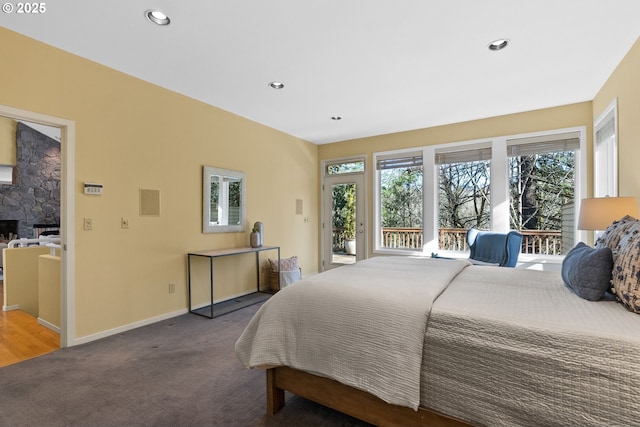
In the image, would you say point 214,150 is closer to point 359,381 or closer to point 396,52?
point 396,52

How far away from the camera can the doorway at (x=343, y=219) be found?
18.0 feet

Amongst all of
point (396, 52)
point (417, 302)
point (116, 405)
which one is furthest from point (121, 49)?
point (417, 302)

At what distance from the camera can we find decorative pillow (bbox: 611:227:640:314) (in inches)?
51.5

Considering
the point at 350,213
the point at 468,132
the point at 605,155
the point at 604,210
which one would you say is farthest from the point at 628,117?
the point at 350,213

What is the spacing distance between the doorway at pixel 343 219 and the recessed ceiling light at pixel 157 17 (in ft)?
12.6

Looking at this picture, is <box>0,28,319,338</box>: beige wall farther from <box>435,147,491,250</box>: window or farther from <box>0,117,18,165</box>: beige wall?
<box>0,117,18,165</box>: beige wall

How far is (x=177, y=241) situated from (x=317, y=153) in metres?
3.32

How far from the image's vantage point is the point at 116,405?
1841 millimetres

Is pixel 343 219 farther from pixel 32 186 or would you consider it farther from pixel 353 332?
pixel 32 186

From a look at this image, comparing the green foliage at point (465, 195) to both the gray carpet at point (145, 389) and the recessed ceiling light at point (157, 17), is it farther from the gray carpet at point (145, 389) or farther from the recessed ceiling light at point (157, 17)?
the recessed ceiling light at point (157, 17)

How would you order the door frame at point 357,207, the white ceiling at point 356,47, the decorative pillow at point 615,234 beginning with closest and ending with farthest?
the decorative pillow at point 615,234 → the white ceiling at point 356,47 → the door frame at point 357,207

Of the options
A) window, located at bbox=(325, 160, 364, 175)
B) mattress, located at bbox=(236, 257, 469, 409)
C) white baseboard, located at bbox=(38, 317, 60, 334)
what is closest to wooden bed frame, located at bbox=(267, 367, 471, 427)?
mattress, located at bbox=(236, 257, 469, 409)

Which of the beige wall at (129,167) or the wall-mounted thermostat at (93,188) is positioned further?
the wall-mounted thermostat at (93,188)

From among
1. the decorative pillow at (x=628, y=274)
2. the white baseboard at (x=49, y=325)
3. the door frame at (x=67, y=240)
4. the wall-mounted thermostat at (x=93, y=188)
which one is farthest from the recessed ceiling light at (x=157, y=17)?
the decorative pillow at (x=628, y=274)
